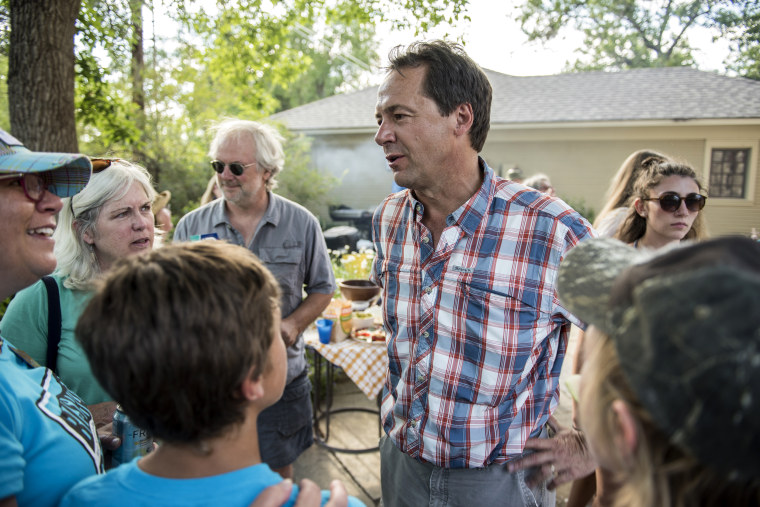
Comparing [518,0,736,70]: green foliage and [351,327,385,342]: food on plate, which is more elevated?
[518,0,736,70]: green foliage

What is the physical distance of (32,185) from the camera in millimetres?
1416

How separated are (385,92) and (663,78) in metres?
18.9

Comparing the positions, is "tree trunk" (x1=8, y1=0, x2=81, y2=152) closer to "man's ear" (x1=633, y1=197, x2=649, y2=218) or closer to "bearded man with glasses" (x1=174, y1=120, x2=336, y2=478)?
"bearded man with glasses" (x1=174, y1=120, x2=336, y2=478)

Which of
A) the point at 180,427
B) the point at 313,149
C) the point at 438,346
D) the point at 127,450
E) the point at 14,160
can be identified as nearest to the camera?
the point at 180,427

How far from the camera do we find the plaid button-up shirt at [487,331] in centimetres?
185

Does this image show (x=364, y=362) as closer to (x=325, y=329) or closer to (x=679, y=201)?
(x=325, y=329)

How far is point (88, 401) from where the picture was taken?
196cm

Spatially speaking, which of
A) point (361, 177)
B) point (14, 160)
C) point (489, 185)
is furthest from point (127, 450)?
point (361, 177)

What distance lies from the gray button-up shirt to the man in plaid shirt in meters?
1.35

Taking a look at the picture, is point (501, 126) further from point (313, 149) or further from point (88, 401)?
point (88, 401)

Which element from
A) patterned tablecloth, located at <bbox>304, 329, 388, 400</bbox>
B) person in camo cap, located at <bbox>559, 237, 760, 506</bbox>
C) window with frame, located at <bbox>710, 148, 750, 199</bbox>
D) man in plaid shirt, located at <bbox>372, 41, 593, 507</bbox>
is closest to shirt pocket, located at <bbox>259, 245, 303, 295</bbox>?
patterned tablecloth, located at <bbox>304, 329, 388, 400</bbox>

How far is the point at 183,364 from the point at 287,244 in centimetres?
244

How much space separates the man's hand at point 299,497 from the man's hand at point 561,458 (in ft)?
2.94

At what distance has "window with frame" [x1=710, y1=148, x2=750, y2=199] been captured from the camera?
14.5 meters
